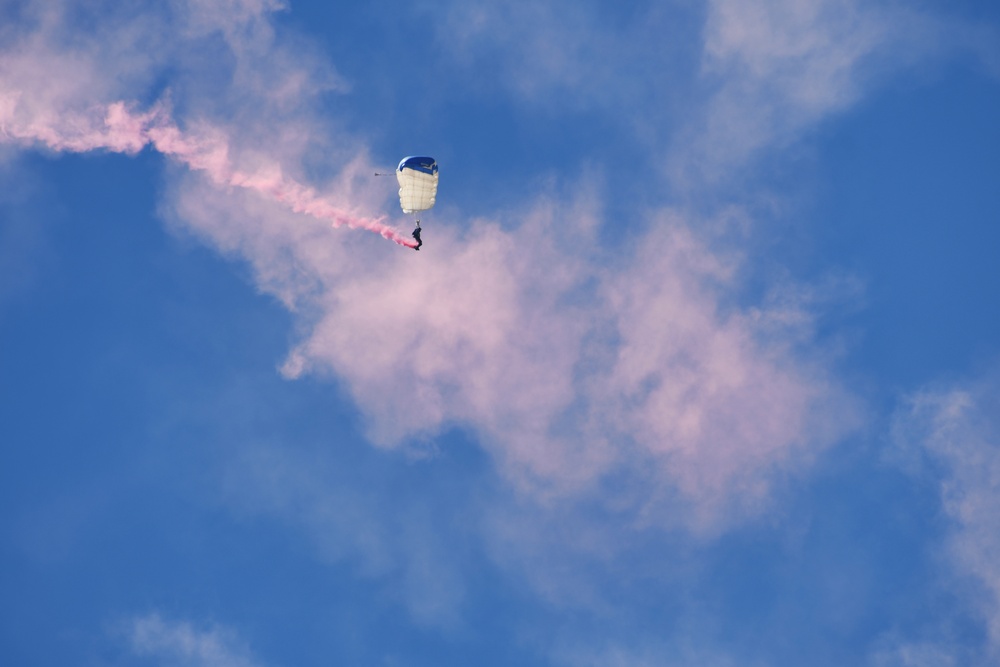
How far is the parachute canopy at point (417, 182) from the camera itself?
197 feet

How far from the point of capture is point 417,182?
60.8m

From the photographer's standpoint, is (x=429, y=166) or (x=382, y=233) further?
(x=382, y=233)

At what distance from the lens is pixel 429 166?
2384 inches

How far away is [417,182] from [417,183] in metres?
0.07

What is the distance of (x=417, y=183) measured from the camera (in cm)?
6078

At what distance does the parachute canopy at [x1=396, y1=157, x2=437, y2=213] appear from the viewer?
60.1m

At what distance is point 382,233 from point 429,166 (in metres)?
6.94

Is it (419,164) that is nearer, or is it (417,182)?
(419,164)

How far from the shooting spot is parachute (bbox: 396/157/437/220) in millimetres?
60062

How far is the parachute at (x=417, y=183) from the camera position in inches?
2365
